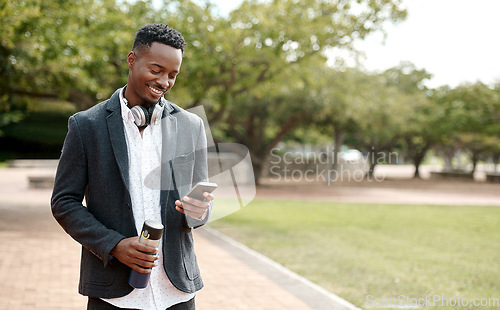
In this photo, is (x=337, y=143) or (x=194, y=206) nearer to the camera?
(x=194, y=206)

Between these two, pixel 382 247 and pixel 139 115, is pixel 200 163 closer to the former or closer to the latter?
pixel 139 115

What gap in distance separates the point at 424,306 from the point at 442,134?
25387 mm

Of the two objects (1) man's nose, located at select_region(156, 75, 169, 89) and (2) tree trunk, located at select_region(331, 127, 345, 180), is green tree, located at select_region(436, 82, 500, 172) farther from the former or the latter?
(1) man's nose, located at select_region(156, 75, 169, 89)

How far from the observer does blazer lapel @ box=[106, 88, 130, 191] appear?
1811mm

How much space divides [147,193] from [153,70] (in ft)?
1.45

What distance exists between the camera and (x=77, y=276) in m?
6.20

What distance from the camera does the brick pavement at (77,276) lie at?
5.32m

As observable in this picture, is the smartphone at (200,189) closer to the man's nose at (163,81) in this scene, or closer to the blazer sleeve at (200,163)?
the blazer sleeve at (200,163)

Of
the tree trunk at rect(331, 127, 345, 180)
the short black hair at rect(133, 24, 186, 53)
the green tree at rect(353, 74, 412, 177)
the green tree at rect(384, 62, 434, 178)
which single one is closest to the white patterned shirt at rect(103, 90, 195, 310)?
the short black hair at rect(133, 24, 186, 53)

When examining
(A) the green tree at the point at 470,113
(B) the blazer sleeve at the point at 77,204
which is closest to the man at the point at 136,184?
(B) the blazer sleeve at the point at 77,204

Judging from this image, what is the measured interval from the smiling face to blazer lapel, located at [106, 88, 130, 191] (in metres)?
0.10

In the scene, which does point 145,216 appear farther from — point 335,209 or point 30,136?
point 30,136

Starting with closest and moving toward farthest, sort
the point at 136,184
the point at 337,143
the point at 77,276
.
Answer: the point at 136,184, the point at 77,276, the point at 337,143

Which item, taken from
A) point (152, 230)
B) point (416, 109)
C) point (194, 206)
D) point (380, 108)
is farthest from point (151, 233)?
point (416, 109)
